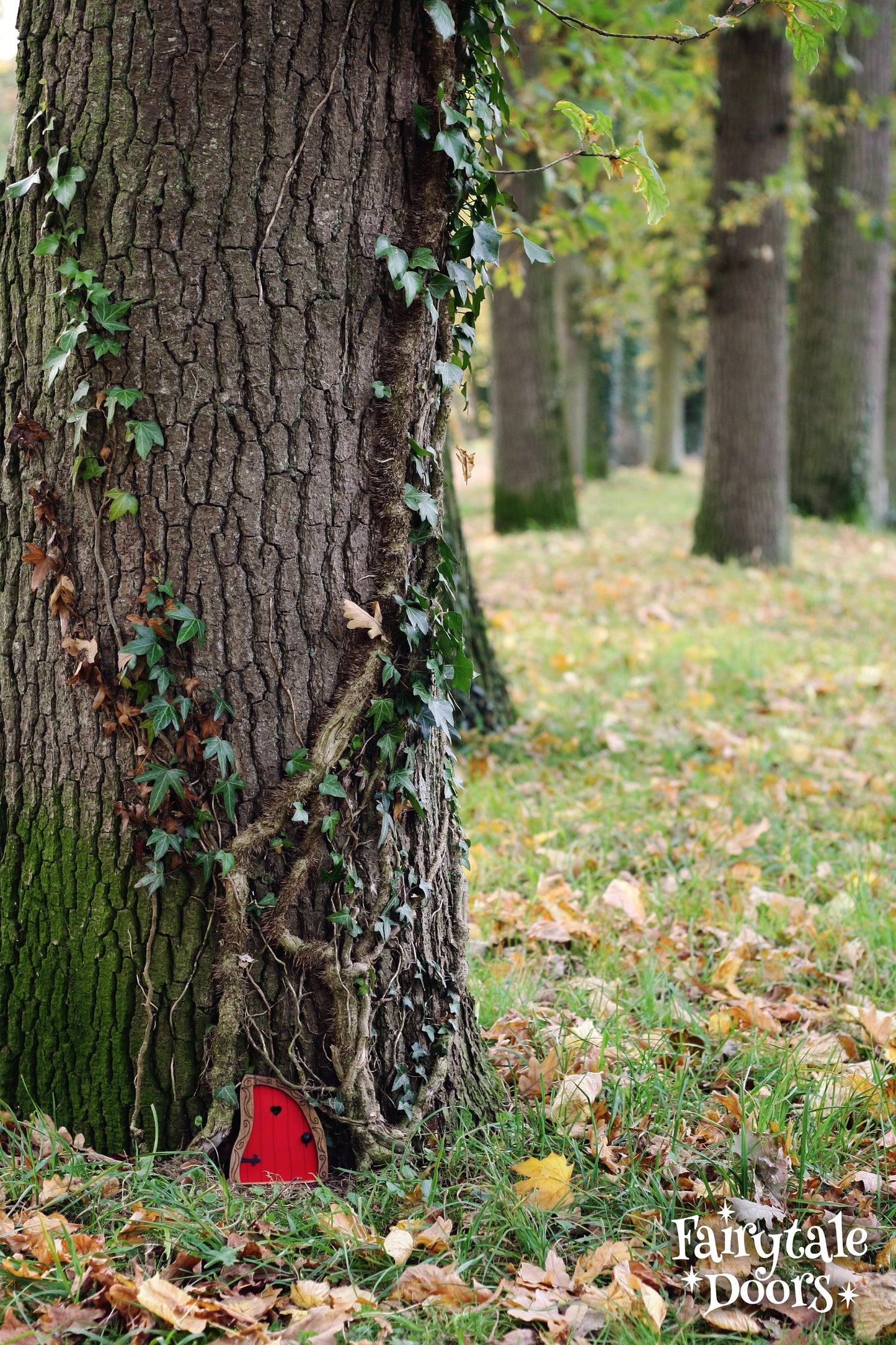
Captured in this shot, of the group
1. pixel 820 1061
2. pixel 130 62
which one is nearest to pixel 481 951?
pixel 820 1061

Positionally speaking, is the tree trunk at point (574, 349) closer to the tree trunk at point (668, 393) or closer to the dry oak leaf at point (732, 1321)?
the tree trunk at point (668, 393)

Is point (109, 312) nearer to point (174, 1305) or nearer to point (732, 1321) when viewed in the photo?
point (174, 1305)

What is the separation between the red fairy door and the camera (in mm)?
2137

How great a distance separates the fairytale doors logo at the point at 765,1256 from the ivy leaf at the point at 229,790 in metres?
1.20

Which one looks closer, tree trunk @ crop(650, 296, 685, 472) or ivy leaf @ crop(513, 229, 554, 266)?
ivy leaf @ crop(513, 229, 554, 266)

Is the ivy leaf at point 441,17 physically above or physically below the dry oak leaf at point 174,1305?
above

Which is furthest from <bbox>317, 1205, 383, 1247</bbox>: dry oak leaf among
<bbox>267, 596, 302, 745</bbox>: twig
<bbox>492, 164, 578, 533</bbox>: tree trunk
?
<bbox>492, 164, 578, 533</bbox>: tree trunk

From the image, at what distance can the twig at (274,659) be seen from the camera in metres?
2.09

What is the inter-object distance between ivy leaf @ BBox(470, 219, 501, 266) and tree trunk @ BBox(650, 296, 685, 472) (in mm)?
18768

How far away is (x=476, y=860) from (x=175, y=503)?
207 centimetres

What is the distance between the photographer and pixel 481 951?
318cm

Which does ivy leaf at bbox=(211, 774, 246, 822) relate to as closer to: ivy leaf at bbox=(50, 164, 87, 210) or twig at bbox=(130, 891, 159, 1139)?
twig at bbox=(130, 891, 159, 1139)

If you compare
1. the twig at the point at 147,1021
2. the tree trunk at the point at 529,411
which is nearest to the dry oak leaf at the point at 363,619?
the twig at the point at 147,1021

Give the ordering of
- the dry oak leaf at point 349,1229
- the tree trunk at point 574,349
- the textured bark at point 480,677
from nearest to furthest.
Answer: the dry oak leaf at point 349,1229 → the textured bark at point 480,677 → the tree trunk at point 574,349
